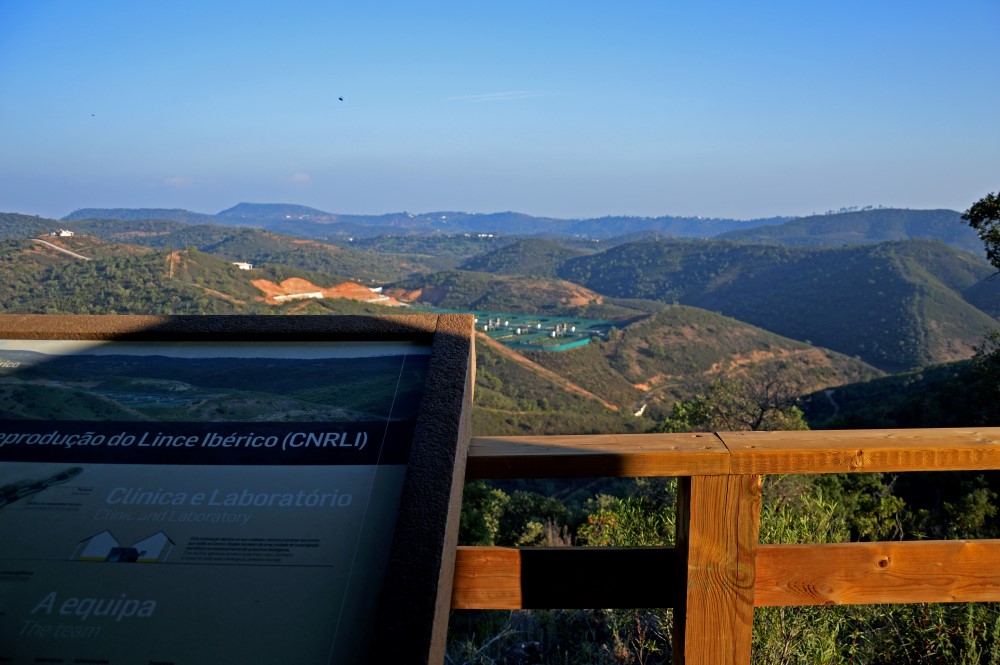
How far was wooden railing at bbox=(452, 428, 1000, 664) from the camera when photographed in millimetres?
1289

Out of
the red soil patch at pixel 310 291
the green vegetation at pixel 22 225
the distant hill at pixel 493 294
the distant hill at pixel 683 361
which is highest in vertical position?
the green vegetation at pixel 22 225

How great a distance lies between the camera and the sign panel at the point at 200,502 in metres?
0.94

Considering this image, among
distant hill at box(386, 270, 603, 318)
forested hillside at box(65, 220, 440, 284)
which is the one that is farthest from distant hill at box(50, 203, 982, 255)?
distant hill at box(386, 270, 603, 318)

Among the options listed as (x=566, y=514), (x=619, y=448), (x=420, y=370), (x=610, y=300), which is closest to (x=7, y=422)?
(x=420, y=370)

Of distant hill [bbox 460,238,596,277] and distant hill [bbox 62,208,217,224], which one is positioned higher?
distant hill [bbox 62,208,217,224]

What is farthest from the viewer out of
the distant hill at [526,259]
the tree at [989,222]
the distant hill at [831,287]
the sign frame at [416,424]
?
the distant hill at [526,259]

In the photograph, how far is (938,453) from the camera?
132cm

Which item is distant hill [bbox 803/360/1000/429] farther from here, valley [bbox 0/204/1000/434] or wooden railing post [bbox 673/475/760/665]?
wooden railing post [bbox 673/475/760/665]

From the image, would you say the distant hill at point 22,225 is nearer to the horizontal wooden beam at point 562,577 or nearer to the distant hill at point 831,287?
the distant hill at point 831,287

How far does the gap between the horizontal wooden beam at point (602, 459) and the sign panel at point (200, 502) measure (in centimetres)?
20

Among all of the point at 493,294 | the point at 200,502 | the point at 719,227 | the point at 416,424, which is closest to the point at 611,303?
the point at 493,294

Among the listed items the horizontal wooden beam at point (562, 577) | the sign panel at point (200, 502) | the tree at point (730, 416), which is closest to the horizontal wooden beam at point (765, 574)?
the horizontal wooden beam at point (562, 577)

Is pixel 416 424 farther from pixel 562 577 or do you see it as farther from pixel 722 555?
pixel 722 555

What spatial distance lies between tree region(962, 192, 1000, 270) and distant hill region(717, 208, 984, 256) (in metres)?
106
